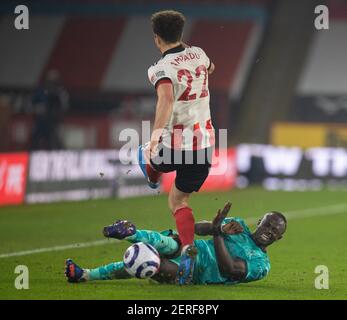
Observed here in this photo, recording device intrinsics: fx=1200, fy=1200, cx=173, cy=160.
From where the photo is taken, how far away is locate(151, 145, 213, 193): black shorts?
981 cm

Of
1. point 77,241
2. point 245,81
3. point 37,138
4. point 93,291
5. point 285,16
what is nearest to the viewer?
point 93,291

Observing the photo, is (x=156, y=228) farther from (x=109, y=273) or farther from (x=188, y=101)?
(x=188, y=101)

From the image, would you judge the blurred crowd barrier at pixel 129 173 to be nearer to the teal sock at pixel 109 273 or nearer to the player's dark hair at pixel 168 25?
the teal sock at pixel 109 273

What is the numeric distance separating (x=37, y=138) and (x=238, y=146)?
410 centimetres

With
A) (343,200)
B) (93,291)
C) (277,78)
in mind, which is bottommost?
(93,291)

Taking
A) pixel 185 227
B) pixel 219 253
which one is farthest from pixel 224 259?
pixel 185 227

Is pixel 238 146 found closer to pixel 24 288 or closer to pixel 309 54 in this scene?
pixel 309 54

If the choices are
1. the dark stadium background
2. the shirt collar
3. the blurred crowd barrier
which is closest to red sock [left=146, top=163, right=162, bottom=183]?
the shirt collar

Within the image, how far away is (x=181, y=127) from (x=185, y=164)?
0.31 meters

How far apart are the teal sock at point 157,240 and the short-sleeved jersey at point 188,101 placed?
0.74 meters

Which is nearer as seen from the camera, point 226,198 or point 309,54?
point 226,198

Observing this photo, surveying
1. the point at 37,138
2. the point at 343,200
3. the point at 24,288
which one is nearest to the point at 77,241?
the point at 24,288

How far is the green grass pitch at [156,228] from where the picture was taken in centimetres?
972

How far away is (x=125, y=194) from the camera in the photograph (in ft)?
69.3
